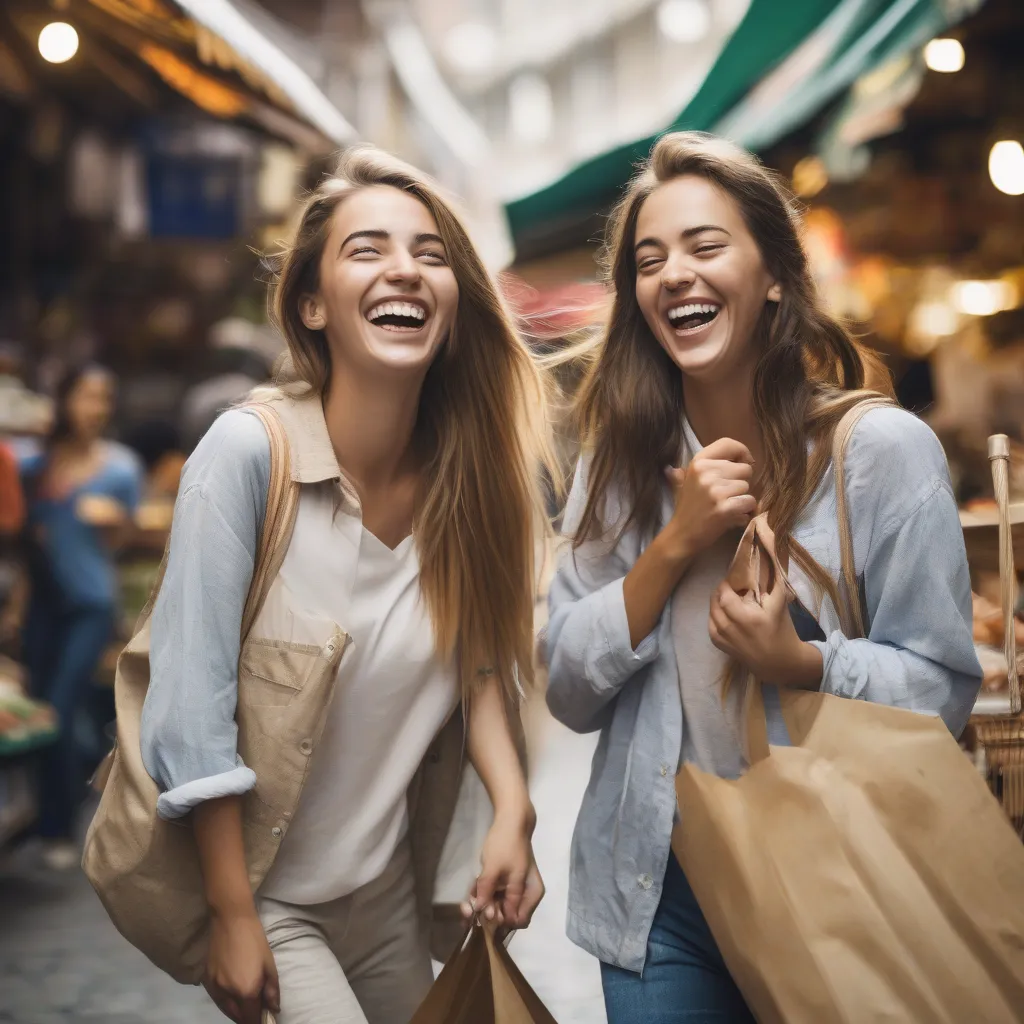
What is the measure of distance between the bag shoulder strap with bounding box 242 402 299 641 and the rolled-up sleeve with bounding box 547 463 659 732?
1.75ft

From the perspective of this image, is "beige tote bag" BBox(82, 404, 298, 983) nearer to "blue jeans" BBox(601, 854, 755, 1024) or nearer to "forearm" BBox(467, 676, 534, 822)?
"forearm" BBox(467, 676, 534, 822)

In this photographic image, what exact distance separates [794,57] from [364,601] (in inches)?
232

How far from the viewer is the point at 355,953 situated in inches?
100.0

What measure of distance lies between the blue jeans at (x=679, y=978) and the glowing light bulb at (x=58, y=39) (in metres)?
5.64

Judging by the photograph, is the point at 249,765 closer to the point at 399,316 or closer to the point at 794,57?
the point at 399,316

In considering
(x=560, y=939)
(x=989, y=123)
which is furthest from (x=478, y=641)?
(x=989, y=123)

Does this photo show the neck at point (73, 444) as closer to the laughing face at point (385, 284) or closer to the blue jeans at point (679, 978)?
the laughing face at point (385, 284)

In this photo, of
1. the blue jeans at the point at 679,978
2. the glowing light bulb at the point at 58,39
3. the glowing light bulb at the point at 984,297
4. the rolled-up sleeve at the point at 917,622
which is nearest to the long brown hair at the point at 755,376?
the rolled-up sleeve at the point at 917,622

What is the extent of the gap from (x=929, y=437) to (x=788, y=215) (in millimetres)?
520

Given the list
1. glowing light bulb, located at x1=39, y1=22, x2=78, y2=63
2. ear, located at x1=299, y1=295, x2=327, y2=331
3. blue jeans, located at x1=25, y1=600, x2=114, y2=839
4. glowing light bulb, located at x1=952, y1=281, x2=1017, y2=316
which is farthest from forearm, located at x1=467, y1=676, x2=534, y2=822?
glowing light bulb, located at x1=952, y1=281, x2=1017, y2=316

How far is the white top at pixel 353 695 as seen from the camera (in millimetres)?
2381

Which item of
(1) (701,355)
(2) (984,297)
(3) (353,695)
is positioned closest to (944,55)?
(2) (984,297)

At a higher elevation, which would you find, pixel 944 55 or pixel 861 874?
pixel 944 55

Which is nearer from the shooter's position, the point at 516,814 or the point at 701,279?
the point at 701,279
